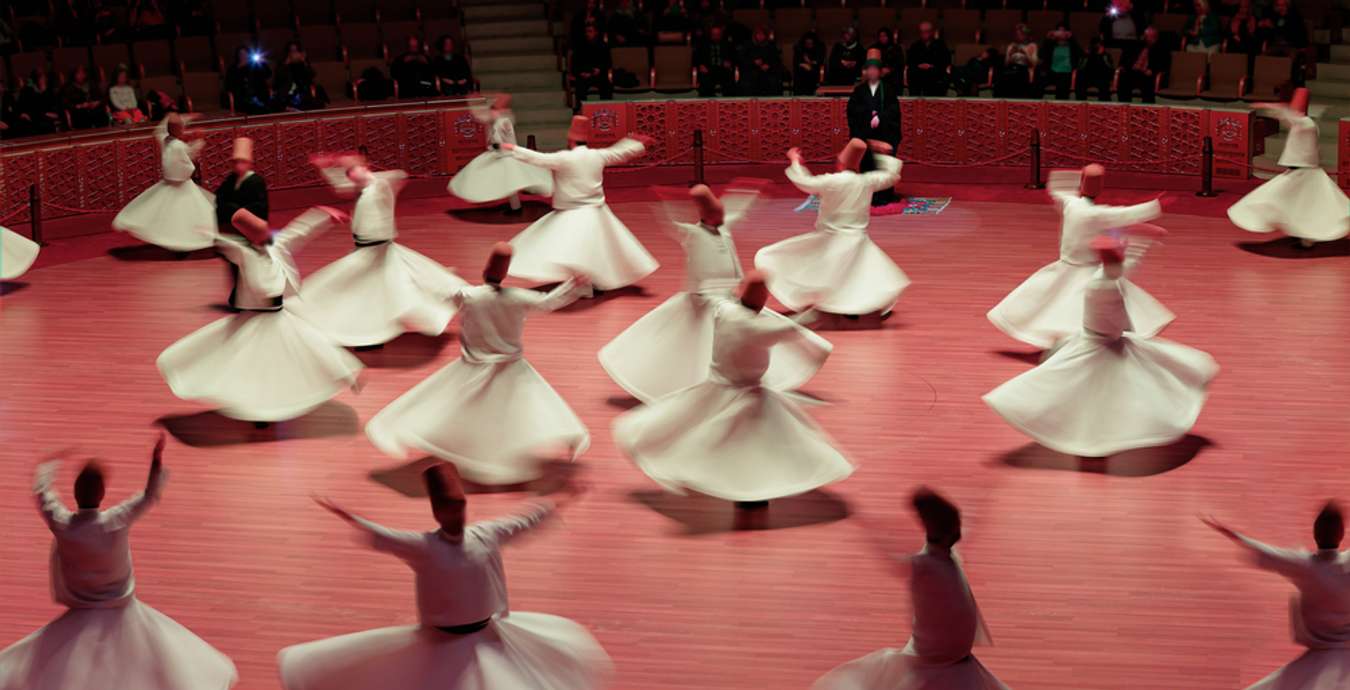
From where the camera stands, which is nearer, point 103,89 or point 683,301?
point 683,301

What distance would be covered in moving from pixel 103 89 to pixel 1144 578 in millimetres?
14576

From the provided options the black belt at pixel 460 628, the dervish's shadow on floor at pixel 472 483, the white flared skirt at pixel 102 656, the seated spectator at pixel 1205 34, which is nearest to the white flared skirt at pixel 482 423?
the dervish's shadow on floor at pixel 472 483

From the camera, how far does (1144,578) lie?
306 inches

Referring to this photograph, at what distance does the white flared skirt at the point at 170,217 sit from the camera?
14.9 metres

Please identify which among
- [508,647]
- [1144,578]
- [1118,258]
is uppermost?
[1118,258]

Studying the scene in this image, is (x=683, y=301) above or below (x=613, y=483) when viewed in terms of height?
above

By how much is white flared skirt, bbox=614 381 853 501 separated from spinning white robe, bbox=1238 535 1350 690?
302 centimetres

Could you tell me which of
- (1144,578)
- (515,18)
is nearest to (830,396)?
(1144,578)

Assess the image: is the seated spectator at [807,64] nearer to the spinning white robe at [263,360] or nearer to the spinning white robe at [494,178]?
the spinning white robe at [494,178]

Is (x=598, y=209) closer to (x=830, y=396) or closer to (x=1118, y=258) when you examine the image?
(x=830, y=396)

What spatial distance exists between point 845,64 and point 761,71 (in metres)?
1.06

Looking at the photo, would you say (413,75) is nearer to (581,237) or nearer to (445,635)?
(581,237)

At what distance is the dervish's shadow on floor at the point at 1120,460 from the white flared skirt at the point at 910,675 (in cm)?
373

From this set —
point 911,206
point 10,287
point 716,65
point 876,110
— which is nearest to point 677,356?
point 10,287
